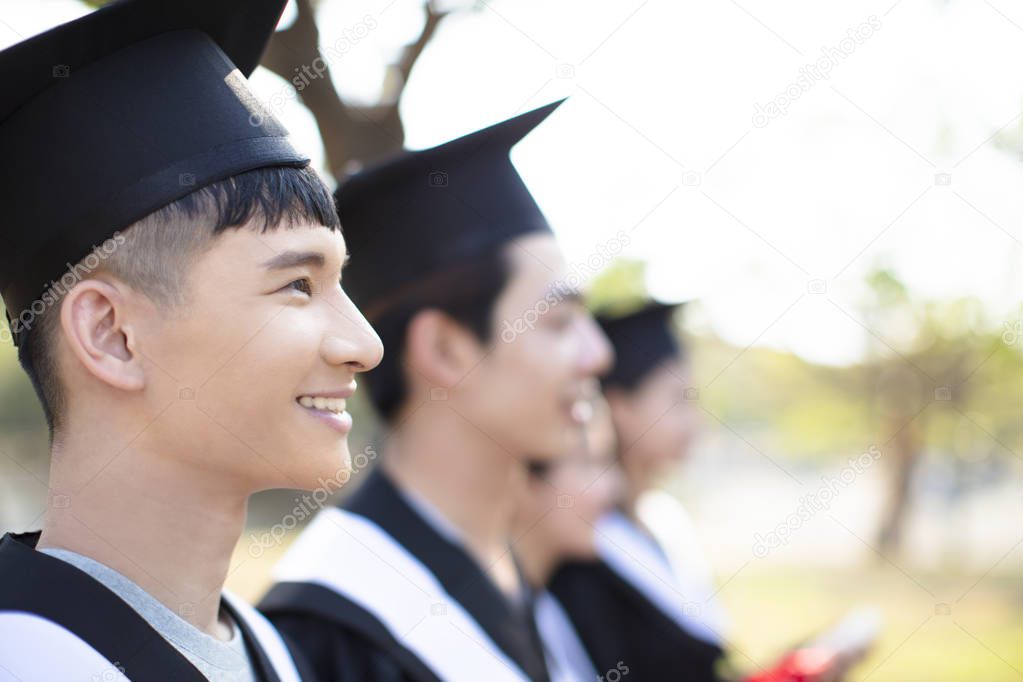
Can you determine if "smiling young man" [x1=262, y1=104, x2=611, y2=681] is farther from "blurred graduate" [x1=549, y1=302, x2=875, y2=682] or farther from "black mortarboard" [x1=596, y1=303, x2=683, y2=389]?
"black mortarboard" [x1=596, y1=303, x2=683, y2=389]

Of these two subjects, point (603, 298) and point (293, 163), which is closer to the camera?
point (293, 163)

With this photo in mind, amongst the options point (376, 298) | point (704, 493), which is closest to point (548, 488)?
point (376, 298)

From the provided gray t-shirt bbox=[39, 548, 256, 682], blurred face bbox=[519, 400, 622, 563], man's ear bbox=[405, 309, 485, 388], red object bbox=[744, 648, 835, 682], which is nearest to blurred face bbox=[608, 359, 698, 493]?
blurred face bbox=[519, 400, 622, 563]

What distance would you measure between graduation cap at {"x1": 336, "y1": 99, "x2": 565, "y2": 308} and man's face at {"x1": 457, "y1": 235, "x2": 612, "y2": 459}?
0.12 metres

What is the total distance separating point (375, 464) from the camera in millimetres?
2814

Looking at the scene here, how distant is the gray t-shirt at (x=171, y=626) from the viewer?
5.02 feet

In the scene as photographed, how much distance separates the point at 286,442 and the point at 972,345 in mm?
15954

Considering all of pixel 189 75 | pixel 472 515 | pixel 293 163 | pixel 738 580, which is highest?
pixel 189 75

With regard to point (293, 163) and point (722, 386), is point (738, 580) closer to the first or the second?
point (722, 386)

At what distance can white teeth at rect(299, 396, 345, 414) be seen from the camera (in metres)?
1.63

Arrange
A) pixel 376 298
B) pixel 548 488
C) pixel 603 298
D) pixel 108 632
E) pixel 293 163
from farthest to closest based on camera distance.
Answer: pixel 603 298, pixel 548 488, pixel 376 298, pixel 293 163, pixel 108 632

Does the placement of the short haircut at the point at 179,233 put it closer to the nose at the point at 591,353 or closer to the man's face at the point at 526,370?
the man's face at the point at 526,370
